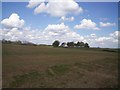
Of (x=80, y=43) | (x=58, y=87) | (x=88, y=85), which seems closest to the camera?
(x=58, y=87)

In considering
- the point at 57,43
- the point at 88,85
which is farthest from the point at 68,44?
the point at 88,85

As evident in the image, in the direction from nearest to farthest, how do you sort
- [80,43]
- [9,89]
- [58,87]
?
[9,89] → [58,87] → [80,43]

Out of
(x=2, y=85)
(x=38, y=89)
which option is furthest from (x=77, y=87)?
(x=2, y=85)

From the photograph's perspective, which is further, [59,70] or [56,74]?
[59,70]

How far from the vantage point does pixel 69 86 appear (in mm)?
10719

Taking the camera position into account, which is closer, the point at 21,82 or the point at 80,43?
the point at 21,82

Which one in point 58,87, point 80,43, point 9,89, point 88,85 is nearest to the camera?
point 9,89

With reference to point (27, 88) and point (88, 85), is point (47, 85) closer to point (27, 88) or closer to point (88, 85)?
point (27, 88)

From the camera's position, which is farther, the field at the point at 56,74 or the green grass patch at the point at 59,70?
the green grass patch at the point at 59,70

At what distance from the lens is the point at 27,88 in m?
10.1

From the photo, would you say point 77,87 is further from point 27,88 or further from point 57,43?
point 57,43

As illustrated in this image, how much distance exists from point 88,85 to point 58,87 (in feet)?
6.52

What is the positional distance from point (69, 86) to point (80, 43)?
111 m

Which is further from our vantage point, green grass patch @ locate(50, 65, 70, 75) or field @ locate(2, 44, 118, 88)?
green grass patch @ locate(50, 65, 70, 75)
